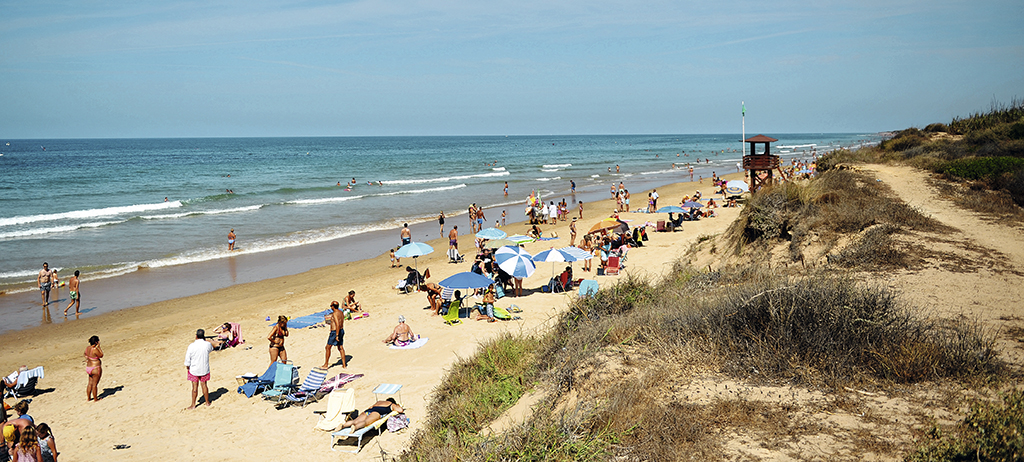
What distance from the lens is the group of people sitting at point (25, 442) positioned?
22.1ft

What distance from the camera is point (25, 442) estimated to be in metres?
6.72

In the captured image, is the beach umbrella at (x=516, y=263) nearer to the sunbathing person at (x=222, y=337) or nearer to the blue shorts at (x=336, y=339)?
the blue shorts at (x=336, y=339)

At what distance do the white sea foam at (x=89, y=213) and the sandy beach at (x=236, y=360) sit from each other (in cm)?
1903

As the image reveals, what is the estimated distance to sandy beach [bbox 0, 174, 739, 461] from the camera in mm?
7938

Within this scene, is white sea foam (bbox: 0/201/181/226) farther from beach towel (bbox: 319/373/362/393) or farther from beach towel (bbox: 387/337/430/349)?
beach towel (bbox: 319/373/362/393)

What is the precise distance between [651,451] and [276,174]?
5775cm

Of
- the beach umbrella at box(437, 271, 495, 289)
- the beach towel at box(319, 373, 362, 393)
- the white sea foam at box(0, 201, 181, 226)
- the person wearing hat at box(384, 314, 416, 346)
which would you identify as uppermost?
the white sea foam at box(0, 201, 181, 226)

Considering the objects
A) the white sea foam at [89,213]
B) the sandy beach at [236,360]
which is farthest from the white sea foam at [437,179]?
the sandy beach at [236,360]

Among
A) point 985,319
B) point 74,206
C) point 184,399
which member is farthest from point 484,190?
point 985,319

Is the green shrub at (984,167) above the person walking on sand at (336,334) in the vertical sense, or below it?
above

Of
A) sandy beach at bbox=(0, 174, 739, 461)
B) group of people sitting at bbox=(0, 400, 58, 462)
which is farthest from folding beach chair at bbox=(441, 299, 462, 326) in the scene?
group of people sitting at bbox=(0, 400, 58, 462)

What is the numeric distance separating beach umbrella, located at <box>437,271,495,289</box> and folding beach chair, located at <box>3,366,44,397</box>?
7213 millimetres

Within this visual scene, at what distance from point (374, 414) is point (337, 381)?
1.99 metres

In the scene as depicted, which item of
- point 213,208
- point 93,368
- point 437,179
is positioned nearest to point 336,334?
point 93,368
